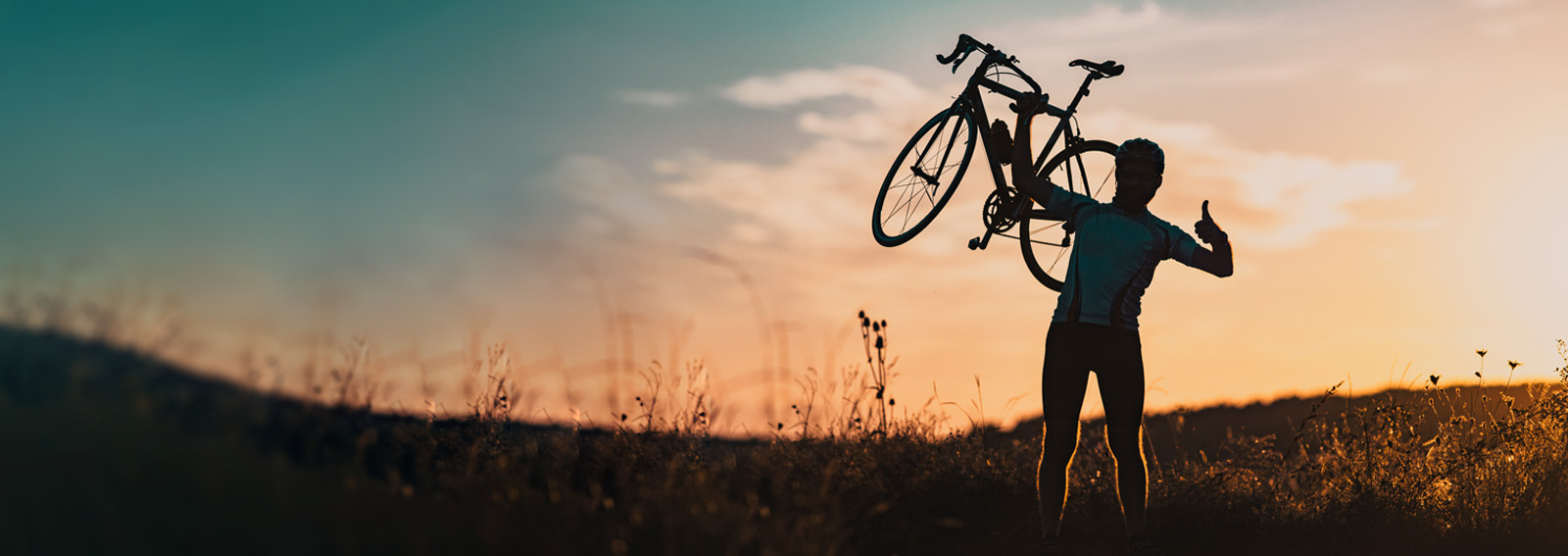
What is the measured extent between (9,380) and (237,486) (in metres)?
1.49

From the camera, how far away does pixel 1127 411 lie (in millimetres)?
6242

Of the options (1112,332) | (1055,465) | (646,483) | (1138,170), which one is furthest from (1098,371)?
(646,483)

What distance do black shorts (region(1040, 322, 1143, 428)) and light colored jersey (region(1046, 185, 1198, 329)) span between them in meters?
0.08

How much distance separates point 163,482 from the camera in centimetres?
487

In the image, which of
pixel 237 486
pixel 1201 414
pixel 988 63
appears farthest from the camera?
pixel 1201 414

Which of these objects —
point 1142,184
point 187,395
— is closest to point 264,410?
point 187,395

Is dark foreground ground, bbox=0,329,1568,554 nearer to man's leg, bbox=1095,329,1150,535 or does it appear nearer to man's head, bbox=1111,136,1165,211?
man's leg, bbox=1095,329,1150,535

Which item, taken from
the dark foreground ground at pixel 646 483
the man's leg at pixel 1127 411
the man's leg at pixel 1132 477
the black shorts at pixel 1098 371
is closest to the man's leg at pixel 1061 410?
the black shorts at pixel 1098 371

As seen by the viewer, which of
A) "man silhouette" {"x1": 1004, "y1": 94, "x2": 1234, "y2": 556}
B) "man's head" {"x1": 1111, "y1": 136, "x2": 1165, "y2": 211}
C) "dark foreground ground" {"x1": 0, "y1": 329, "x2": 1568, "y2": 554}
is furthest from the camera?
"man's head" {"x1": 1111, "y1": 136, "x2": 1165, "y2": 211}

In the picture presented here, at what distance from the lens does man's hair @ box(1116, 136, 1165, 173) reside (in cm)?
639

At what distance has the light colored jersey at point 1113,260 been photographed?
6.21 meters

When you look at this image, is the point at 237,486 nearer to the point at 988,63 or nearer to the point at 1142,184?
the point at 1142,184

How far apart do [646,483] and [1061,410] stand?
2475 millimetres

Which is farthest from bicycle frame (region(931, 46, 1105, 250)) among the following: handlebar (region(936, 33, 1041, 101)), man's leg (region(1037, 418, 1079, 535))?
man's leg (region(1037, 418, 1079, 535))
